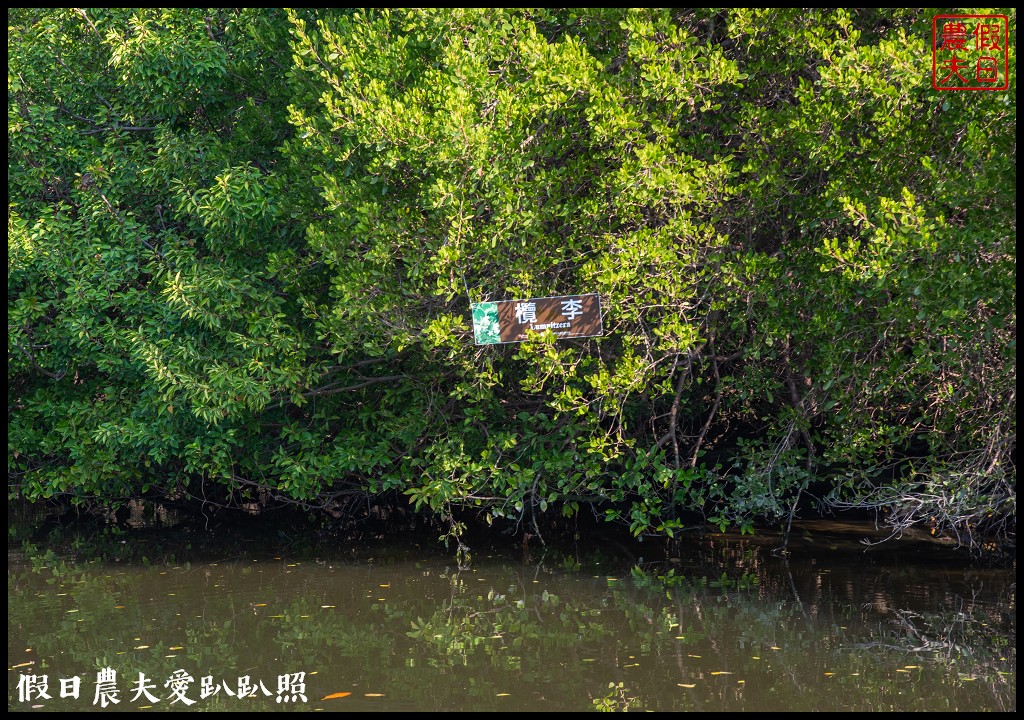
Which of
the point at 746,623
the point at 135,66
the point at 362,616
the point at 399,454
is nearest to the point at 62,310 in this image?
the point at 135,66

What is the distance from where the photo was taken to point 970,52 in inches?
297

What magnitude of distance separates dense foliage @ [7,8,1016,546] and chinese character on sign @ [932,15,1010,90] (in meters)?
0.11

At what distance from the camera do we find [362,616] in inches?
337

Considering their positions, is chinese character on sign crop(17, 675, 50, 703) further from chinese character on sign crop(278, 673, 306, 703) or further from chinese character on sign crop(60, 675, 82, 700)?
chinese character on sign crop(278, 673, 306, 703)

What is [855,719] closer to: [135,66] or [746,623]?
[746,623]

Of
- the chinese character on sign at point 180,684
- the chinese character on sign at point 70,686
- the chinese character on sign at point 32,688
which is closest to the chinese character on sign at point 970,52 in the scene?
the chinese character on sign at point 180,684

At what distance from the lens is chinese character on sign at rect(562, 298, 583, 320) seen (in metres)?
8.59

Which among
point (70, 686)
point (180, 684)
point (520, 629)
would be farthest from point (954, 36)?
point (70, 686)

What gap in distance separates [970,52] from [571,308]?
324cm

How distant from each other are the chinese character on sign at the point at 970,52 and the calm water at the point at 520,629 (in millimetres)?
3654

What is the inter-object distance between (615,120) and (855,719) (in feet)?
14.5

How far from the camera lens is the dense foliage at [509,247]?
8234 millimetres

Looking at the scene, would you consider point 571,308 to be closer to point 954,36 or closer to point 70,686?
point 954,36

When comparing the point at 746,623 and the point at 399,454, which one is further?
the point at 399,454
